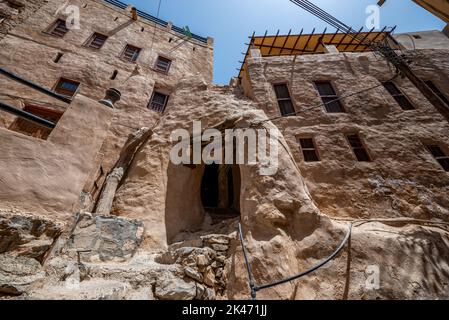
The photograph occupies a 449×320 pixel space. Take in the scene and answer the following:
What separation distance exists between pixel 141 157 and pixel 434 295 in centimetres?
828

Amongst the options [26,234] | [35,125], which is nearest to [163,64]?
[35,125]

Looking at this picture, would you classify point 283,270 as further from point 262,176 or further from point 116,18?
point 116,18

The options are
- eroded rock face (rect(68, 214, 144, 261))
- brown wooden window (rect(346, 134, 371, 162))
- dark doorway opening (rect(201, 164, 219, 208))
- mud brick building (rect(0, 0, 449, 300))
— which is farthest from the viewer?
dark doorway opening (rect(201, 164, 219, 208))

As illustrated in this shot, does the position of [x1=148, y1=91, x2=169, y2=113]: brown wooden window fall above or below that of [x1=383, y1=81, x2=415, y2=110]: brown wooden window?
above

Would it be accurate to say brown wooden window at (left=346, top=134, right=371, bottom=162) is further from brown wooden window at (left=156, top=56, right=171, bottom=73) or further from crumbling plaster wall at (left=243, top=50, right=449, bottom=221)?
brown wooden window at (left=156, top=56, right=171, bottom=73)

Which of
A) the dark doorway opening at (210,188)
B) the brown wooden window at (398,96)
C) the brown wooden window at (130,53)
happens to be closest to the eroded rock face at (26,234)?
the dark doorway opening at (210,188)

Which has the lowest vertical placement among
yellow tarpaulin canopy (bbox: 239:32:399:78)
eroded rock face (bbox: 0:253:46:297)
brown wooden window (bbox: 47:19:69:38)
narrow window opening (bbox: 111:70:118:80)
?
eroded rock face (bbox: 0:253:46:297)

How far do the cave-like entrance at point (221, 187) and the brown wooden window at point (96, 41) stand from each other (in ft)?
31.6

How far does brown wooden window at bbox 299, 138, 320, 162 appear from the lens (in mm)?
7493

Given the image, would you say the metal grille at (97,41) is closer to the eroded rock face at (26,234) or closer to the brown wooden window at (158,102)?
the brown wooden window at (158,102)

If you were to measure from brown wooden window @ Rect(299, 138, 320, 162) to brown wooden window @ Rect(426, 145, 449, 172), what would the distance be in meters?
3.94

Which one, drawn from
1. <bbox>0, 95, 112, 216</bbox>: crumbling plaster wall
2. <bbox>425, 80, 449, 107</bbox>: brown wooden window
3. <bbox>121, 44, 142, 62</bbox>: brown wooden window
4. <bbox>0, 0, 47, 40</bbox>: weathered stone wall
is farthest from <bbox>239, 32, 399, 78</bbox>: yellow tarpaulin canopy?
<bbox>0, 95, 112, 216</bbox>: crumbling plaster wall

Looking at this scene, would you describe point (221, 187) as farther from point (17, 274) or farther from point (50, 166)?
point (17, 274)

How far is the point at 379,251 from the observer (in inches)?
173
